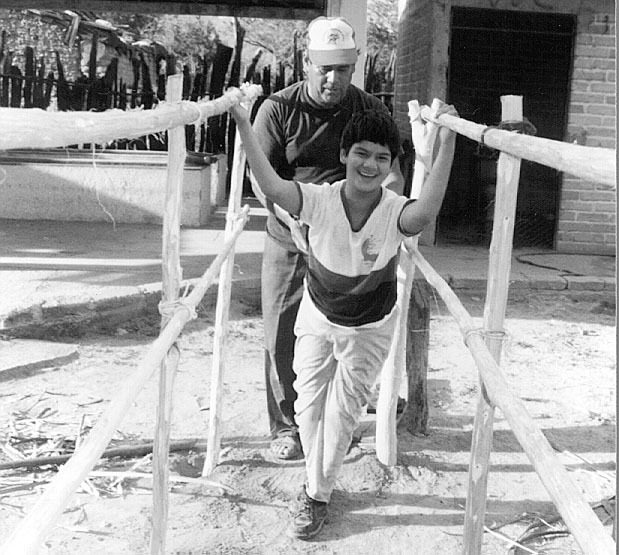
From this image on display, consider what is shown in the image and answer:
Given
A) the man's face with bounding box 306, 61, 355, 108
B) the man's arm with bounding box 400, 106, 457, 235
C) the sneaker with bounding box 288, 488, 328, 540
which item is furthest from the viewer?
the man's face with bounding box 306, 61, 355, 108

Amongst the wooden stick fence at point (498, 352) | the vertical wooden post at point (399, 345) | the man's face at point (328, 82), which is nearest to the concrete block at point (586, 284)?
the vertical wooden post at point (399, 345)

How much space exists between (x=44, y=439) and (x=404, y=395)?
2.00m

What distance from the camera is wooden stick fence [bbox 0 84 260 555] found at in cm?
→ 126

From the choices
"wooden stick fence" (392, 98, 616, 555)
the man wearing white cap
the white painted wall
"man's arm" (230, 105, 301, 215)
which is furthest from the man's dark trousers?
the white painted wall

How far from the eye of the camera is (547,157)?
169 centimetres

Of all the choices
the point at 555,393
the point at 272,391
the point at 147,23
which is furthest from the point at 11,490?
the point at 147,23

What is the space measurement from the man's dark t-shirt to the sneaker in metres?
1.28

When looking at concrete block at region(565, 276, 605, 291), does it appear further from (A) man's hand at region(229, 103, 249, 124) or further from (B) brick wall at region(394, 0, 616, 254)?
(A) man's hand at region(229, 103, 249, 124)

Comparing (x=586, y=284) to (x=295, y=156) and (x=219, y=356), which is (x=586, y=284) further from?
(x=219, y=356)

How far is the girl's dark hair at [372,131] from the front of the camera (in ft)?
9.43

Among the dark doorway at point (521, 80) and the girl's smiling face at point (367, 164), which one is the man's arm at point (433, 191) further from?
the dark doorway at point (521, 80)

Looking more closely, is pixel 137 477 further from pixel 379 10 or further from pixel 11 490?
pixel 379 10

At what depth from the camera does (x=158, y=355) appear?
197 centimetres

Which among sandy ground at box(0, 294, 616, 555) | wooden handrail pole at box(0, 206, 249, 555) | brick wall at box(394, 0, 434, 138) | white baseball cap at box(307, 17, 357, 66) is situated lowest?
sandy ground at box(0, 294, 616, 555)
